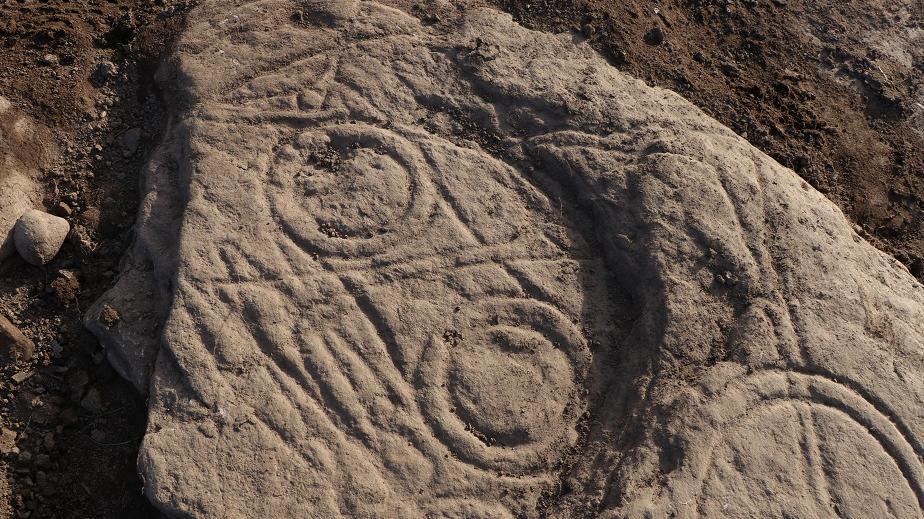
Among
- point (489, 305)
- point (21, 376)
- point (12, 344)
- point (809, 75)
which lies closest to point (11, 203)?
point (12, 344)

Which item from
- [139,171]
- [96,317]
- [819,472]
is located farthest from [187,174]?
[819,472]

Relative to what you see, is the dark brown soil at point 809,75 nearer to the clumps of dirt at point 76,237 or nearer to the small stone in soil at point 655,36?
the small stone in soil at point 655,36

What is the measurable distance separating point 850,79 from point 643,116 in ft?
7.11

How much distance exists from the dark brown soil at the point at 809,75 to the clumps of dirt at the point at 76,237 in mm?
2618

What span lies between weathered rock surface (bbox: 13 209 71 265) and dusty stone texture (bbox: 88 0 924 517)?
568mm

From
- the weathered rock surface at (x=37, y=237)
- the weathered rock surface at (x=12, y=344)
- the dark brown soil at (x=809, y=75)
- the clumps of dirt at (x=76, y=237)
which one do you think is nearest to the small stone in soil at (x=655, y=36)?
the dark brown soil at (x=809, y=75)

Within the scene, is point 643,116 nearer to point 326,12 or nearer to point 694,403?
point 694,403

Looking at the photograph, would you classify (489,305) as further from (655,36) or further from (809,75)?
(809,75)

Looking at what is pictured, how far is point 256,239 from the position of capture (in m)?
3.42

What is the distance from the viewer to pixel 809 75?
4781 millimetres

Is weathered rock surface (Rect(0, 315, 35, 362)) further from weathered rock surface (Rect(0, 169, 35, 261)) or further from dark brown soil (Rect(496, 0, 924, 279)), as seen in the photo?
dark brown soil (Rect(496, 0, 924, 279))

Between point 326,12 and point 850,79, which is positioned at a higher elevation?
point 850,79

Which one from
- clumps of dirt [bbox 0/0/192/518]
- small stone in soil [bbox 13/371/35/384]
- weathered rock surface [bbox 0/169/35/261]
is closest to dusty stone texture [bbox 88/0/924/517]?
clumps of dirt [bbox 0/0/192/518]

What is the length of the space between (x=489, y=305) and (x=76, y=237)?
2.42 m
